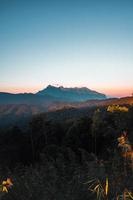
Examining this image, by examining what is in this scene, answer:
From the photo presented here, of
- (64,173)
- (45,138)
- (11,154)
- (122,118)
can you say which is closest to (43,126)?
(45,138)

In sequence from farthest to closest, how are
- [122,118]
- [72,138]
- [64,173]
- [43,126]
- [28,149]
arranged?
1. [43,126]
2. [28,149]
3. [72,138]
4. [122,118]
5. [64,173]

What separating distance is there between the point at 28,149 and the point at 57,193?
4571 centimetres

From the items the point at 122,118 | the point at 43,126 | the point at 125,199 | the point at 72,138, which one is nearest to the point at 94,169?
the point at 125,199

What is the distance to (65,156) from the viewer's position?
26.9m

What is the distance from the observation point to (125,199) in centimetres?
333

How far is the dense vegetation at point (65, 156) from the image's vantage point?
15.4ft

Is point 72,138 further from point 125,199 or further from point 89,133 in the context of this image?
point 125,199

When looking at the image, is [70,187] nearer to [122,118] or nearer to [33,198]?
[33,198]

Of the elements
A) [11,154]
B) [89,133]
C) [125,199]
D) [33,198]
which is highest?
[125,199]

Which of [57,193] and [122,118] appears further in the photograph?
[122,118]

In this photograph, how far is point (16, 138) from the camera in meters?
55.1

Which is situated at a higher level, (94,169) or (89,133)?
(94,169)

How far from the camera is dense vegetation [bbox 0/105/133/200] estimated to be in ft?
15.4

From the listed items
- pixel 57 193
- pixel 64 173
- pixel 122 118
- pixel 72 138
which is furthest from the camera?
pixel 72 138
